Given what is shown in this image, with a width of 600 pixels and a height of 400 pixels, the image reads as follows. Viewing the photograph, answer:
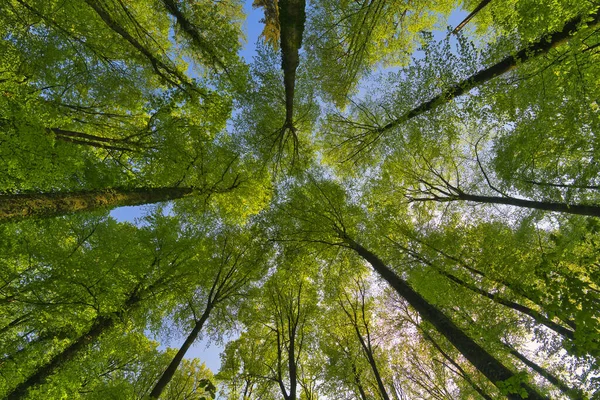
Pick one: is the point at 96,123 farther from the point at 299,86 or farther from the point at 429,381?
the point at 429,381

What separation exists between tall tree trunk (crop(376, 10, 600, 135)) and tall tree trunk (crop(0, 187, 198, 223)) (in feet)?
26.4

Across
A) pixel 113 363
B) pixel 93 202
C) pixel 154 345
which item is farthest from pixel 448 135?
pixel 154 345

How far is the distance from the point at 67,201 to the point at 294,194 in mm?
6488

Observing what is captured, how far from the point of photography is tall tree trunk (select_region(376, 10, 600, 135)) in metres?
4.98

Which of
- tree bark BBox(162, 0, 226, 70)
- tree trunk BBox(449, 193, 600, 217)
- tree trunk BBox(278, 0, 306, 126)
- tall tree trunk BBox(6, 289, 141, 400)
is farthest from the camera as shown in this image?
tall tree trunk BBox(6, 289, 141, 400)

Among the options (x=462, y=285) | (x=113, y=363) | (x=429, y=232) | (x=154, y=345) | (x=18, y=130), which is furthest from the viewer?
(x=154, y=345)

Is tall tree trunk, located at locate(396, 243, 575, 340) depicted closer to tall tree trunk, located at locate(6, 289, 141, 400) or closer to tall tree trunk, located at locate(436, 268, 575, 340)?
tall tree trunk, located at locate(436, 268, 575, 340)

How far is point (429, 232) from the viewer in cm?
916

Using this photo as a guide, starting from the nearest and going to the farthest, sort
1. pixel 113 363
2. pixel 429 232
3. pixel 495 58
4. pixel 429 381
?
pixel 495 58 < pixel 429 232 < pixel 113 363 < pixel 429 381

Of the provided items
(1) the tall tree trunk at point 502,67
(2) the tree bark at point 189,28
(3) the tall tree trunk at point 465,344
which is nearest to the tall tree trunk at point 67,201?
(2) the tree bark at point 189,28

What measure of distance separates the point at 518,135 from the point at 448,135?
2.27 metres

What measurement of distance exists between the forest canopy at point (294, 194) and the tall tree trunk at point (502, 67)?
55mm

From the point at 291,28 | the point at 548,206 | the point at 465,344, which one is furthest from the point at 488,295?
the point at 291,28

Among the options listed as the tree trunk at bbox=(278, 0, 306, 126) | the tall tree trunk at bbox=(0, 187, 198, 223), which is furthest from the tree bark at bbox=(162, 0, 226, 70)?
the tall tree trunk at bbox=(0, 187, 198, 223)
